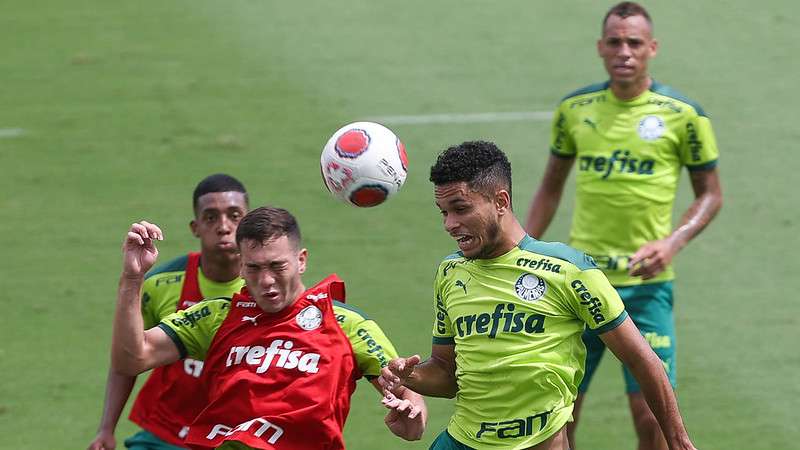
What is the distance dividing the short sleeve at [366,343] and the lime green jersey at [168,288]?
1039 mm

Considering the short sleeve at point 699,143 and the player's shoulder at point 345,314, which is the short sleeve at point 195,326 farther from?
the short sleeve at point 699,143

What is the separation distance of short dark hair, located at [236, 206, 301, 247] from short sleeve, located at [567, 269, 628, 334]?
4.79 feet

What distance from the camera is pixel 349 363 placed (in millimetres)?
6852

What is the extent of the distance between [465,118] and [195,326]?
7.66 metres

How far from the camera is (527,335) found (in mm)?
6215

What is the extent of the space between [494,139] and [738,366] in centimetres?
401

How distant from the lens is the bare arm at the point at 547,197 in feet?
31.0

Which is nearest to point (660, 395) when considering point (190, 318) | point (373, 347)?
point (373, 347)

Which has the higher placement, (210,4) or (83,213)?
(210,4)

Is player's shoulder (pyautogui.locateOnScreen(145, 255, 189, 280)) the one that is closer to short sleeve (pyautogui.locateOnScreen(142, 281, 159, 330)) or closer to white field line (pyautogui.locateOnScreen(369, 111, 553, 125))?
short sleeve (pyautogui.locateOnScreen(142, 281, 159, 330))

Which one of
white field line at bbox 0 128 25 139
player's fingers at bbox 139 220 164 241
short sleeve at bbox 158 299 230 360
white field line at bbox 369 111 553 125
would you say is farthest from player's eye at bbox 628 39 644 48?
white field line at bbox 0 128 25 139

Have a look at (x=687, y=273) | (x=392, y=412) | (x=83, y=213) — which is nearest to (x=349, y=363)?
(x=392, y=412)

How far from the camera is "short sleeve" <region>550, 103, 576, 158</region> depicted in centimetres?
932

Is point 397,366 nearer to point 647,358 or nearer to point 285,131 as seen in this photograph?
point 647,358
